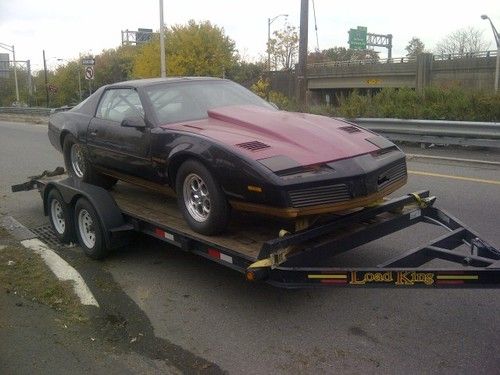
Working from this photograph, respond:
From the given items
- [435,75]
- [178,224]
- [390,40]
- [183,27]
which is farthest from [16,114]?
[390,40]

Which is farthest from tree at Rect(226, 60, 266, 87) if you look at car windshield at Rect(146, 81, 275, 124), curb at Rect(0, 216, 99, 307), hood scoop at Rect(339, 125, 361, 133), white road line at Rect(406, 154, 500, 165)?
hood scoop at Rect(339, 125, 361, 133)

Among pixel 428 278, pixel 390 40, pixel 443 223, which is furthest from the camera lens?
pixel 390 40

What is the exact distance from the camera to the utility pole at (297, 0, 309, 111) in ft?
59.5

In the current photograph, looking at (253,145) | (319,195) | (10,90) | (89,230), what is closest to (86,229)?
(89,230)

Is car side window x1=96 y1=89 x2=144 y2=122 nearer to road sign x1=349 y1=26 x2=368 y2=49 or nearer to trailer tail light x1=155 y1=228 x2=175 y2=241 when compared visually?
trailer tail light x1=155 y1=228 x2=175 y2=241

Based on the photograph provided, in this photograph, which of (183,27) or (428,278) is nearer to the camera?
(428,278)

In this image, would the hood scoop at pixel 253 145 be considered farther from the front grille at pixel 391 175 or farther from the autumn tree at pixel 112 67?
the autumn tree at pixel 112 67

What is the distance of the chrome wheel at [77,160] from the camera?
6.49m

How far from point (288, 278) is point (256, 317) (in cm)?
68

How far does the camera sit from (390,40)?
290ft

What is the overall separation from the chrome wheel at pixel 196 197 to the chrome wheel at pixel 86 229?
1360 mm

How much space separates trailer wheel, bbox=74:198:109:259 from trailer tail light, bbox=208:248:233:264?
1504mm

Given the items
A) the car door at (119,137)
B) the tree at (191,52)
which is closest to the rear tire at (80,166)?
the car door at (119,137)

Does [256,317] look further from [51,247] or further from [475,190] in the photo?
[475,190]
